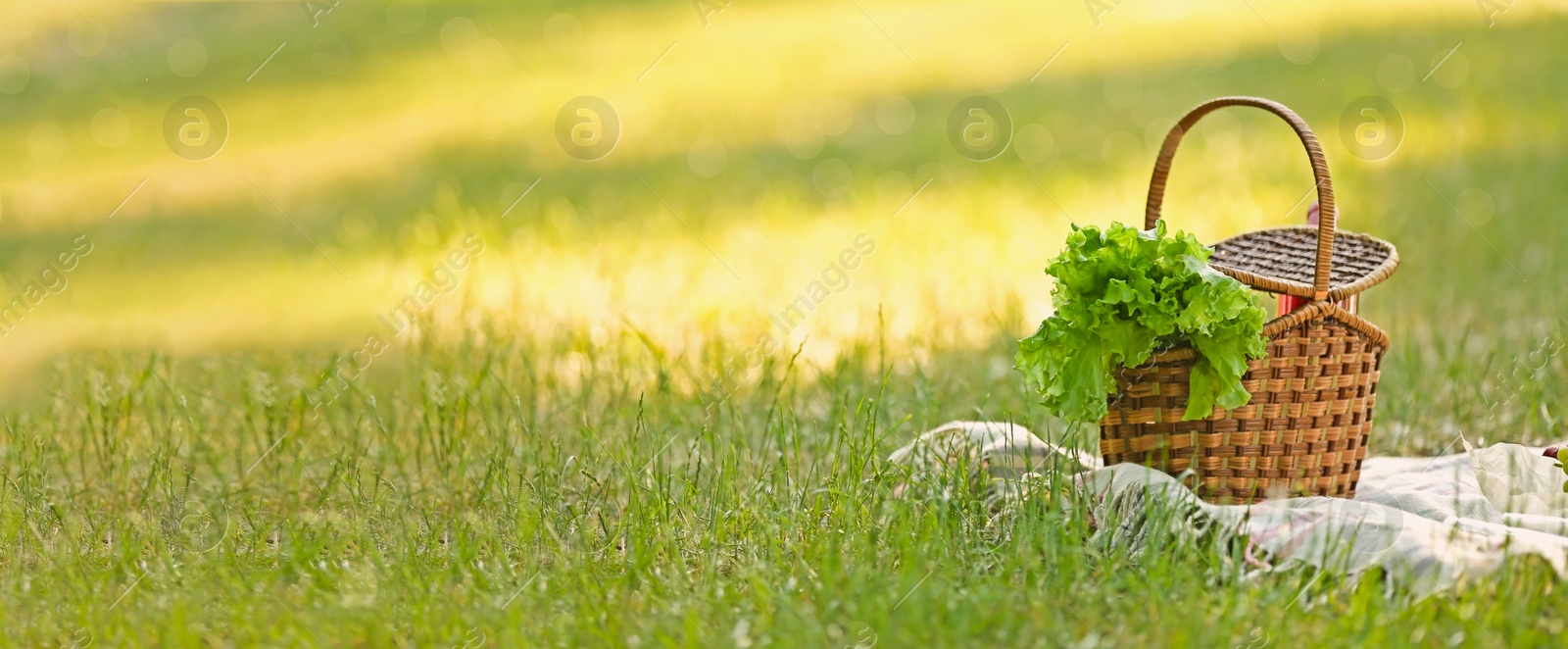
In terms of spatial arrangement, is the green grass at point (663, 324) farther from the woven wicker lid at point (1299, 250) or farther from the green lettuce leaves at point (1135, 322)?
the woven wicker lid at point (1299, 250)

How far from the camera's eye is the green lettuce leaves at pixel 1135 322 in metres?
3.63

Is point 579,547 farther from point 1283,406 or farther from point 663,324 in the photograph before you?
point 663,324

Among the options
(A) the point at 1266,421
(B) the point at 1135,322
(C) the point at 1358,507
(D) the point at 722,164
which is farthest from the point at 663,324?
(D) the point at 722,164

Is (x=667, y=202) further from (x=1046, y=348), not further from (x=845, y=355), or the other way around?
(x=1046, y=348)

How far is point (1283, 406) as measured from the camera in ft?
12.6

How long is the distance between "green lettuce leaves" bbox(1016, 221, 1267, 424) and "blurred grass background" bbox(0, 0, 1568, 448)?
69.4 inches

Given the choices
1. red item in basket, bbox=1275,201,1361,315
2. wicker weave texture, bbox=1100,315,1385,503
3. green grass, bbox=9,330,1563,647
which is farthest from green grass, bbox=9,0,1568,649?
red item in basket, bbox=1275,201,1361,315

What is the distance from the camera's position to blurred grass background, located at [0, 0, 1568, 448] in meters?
7.33

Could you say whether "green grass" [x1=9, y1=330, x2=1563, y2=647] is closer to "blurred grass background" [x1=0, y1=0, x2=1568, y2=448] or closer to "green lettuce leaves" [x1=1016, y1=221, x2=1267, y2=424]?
"green lettuce leaves" [x1=1016, y1=221, x2=1267, y2=424]

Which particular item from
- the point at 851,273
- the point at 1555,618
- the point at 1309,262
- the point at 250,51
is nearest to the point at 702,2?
the point at 250,51

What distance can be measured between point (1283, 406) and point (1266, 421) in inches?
2.6

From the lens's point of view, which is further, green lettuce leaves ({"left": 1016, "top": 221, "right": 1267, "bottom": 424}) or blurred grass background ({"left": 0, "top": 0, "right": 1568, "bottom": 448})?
blurred grass background ({"left": 0, "top": 0, "right": 1568, "bottom": 448})

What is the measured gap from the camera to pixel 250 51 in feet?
49.5

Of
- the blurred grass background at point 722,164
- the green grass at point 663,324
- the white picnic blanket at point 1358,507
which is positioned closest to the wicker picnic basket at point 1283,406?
the white picnic blanket at point 1358,507
